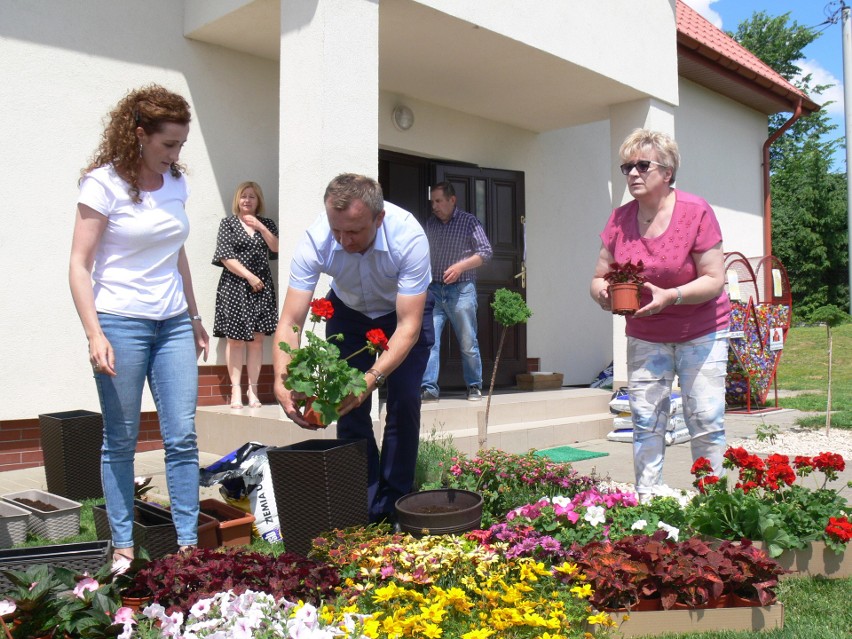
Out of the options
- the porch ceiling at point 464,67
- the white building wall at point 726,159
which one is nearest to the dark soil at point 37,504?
the porch ceiling at point 464,67

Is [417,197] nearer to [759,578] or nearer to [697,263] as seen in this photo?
[697,263]

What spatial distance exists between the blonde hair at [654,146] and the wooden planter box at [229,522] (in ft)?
8.04

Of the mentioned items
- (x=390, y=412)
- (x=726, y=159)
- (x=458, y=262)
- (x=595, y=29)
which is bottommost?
(x=390, y=412)

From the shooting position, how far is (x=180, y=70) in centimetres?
635

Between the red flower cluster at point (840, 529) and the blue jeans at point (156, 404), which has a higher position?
the blue jeans at point (156, 404)

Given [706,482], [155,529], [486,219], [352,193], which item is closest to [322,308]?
[352,193]

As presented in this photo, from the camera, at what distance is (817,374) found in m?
14.1

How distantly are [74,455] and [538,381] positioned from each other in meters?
5.37

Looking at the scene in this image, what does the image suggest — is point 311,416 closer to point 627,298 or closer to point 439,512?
point 439,512

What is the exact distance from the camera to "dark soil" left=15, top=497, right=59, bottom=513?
4031mm

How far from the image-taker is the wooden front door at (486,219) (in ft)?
26.7

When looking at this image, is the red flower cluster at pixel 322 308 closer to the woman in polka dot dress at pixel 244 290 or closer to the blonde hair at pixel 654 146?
the blonde hair at pixel 654 146

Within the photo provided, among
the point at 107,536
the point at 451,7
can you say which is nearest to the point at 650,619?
the point at 107,536

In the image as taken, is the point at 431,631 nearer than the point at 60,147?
Yes
